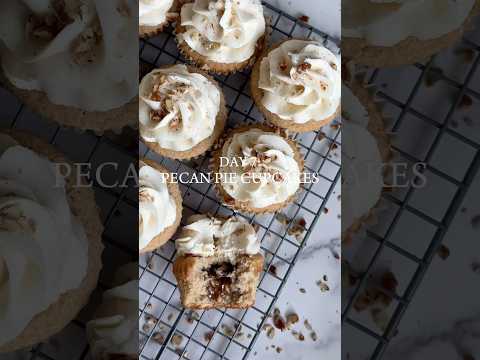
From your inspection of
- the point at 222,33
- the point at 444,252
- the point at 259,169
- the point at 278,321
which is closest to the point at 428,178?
the point at 444,252

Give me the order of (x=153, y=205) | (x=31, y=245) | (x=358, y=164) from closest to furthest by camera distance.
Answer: (x=31, y=245)
(x=358, y=164)
(x=153, y=205)

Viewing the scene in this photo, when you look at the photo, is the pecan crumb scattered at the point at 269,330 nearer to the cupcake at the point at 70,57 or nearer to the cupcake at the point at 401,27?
the cupcake at the point at 70,57

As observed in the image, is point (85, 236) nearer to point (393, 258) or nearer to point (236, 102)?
point (393, 258)

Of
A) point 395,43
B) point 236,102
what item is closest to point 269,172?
point 236,102

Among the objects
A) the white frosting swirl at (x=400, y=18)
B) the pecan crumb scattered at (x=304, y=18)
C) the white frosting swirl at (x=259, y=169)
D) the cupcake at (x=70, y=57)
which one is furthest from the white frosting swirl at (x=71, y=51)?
the pecan crumb scattered at (x=304, y=18)

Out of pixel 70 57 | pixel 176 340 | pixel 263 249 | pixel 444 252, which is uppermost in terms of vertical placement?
pixel 444 252

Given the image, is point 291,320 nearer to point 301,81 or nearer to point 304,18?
point 301,81

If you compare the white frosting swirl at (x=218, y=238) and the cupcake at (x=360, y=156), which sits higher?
the cupcake at (x=360, y=156)
